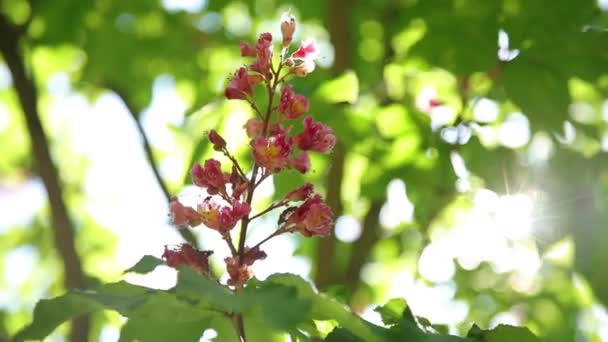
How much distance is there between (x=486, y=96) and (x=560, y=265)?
879mm

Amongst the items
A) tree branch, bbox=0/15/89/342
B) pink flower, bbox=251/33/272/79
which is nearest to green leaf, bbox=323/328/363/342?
pink flower, bbox=251/33/272/79

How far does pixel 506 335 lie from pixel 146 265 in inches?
21.7

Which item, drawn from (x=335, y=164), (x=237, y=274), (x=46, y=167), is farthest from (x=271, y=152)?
(x=46, y=167)

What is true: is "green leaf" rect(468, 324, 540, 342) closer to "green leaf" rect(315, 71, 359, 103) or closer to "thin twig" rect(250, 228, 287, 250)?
"thin twig" rect(250, 228, 287, 250)

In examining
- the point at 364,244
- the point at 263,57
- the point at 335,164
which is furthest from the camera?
the point at 364,244

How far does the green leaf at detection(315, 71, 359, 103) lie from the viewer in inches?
67.5

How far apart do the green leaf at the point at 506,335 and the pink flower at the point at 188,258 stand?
0.44 m

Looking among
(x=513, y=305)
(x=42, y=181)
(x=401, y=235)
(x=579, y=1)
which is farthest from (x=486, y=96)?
(x=42, y=181)

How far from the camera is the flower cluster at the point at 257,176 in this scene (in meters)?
1.19

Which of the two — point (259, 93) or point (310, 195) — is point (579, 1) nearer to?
point (259, 93)

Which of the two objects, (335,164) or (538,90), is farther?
(335,164)

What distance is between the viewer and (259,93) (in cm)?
195

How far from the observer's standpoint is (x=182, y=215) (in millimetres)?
1292

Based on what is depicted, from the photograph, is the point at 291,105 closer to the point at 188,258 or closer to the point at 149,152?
the point at 188,258
